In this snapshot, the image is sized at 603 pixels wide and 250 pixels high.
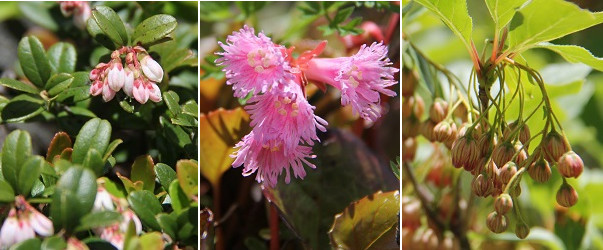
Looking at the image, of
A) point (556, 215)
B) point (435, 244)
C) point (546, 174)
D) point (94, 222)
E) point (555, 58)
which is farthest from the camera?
point (555, 58)

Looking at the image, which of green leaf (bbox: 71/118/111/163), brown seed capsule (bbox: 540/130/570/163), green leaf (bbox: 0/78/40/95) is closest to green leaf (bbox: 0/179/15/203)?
green leaf (bbox: 71/118/111/163)

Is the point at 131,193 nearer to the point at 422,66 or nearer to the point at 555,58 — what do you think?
the point at 422,66

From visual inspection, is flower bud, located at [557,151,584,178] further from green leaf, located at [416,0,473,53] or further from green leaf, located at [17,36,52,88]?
green leaf, located at [17,36,52,88]

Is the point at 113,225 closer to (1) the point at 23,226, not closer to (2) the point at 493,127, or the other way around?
(1) the point at 23,226

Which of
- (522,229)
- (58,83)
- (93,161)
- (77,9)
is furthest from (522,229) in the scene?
(77,9)

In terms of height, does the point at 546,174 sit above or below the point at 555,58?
above

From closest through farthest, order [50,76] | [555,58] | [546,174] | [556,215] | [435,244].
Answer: [546,174] < [50,76] < [435,244] < [556,215] < [555,58]

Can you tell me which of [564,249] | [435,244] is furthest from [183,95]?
[564,249]
